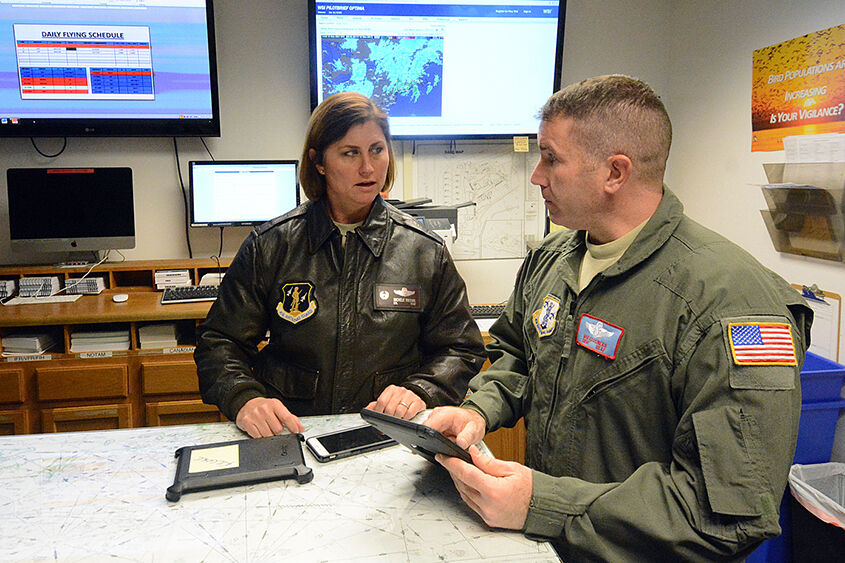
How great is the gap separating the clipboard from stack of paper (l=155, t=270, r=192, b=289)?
2723 mm

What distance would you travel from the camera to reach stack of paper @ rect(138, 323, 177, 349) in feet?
9.02

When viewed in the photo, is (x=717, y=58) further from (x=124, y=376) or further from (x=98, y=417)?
(x=98, y=417)

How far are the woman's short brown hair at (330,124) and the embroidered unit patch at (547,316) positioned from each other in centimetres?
68

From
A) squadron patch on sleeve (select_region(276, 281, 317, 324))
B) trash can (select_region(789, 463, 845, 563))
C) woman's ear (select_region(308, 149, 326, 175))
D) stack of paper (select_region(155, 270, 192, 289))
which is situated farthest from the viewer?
stack of paper (select_region(155, 270, 192, 289))

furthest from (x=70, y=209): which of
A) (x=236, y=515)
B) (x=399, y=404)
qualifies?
(x=236, y=515)

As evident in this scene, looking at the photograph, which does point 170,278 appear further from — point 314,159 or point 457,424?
point 457,424

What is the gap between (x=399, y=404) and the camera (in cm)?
140

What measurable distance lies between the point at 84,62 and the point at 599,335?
2.83 m

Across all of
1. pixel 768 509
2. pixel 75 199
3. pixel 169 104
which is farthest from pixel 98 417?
pixel 768 509

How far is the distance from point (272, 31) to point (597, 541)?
2.93 metres

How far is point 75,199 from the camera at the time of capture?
2980 millimetres

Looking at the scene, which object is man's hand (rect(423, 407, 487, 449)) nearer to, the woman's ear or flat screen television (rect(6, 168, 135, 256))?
the woman's ear

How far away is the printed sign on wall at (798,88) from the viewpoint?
2311 millimetres

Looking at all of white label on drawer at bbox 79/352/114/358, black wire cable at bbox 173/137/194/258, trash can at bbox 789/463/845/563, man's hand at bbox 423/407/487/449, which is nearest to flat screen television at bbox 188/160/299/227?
black wire cable at bbox 173/137/194/258
